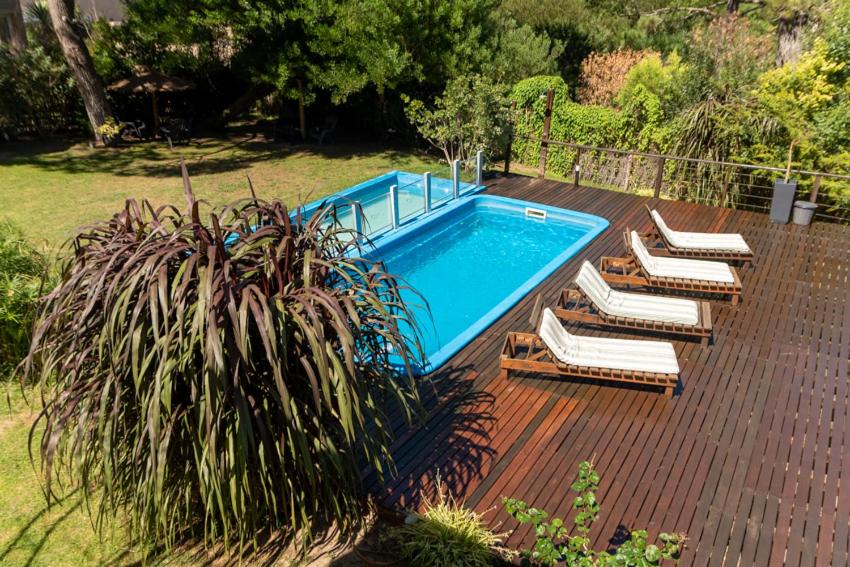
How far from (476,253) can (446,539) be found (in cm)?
752

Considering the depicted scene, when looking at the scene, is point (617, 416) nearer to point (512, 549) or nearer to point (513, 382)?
point (513, 382)

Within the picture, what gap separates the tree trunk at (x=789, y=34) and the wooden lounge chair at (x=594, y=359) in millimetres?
15187

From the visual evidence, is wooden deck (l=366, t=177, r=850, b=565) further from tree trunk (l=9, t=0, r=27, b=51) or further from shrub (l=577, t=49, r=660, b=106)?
tree trunk (l=9, t=0, r=27, b=51)

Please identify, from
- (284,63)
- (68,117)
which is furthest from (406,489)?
(68,117)

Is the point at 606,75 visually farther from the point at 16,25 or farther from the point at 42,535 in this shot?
the point at 42,535

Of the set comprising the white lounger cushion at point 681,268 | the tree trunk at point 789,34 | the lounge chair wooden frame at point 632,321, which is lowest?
the lounge chair wooden frame at point 632,321

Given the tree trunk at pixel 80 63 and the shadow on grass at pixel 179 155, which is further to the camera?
the tree trunk at pixel 80 63

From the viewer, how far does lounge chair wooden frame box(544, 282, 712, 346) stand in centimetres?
664

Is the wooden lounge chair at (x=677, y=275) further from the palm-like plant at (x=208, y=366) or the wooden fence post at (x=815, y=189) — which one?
the palm-like plant at (x=208, y=366)

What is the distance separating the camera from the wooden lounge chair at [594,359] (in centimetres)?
576

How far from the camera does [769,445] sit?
5207 millimetres

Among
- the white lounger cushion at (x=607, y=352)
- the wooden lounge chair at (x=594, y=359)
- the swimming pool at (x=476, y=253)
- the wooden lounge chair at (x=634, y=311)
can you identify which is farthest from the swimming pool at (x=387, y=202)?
the white lounger cushion at (x=607, y=352)

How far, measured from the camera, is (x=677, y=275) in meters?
7.76

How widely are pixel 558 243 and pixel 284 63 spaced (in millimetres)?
9009
